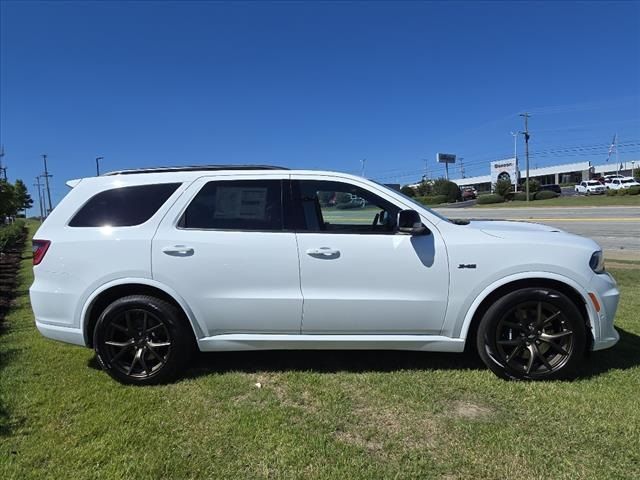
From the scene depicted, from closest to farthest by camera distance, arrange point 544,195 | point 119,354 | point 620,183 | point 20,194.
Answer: point 119,354 → point 20,194 → point 544,195 → point 620,183

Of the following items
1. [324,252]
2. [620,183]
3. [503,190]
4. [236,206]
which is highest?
[620,183]

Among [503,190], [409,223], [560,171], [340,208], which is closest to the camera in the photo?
[409,223]

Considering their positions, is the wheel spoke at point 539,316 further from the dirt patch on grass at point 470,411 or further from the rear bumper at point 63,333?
the rear bumper at point 63,333

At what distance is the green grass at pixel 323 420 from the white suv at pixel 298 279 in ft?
1.00

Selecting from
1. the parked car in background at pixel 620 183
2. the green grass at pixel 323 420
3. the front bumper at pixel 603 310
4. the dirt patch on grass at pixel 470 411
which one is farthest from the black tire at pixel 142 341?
the parked car in background at pixel 620 183

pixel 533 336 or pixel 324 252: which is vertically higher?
pixel 324 252

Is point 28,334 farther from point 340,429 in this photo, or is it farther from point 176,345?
point 340,429

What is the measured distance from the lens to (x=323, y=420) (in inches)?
145

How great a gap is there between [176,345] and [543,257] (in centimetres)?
305

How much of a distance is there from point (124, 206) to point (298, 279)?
163 cm

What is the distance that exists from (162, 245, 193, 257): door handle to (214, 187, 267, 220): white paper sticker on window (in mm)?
367

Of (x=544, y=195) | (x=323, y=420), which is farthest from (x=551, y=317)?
(x=544, y=195)

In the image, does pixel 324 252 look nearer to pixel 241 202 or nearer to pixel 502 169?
pixel 241 202

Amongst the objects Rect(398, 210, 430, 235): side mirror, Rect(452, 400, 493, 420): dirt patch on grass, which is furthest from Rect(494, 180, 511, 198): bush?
Rect(452, 400, 493, 420): dirt patch on grass
